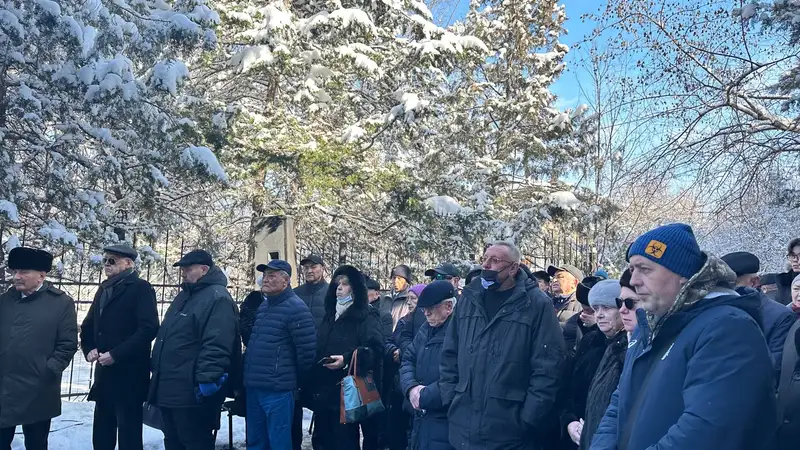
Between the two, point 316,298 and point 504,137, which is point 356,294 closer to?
point 316,298

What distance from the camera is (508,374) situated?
425cm

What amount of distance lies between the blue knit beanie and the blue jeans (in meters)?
4.36

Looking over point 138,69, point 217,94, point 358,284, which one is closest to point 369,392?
point 358,284

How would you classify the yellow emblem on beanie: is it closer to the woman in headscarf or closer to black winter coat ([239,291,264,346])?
the woman in headscarf

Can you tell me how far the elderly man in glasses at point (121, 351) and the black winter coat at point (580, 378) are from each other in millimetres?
3871

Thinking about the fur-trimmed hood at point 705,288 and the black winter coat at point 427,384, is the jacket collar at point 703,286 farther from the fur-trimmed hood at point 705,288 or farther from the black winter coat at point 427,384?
the black winter coat at point 427,384

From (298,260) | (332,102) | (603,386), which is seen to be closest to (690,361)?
(603,386)

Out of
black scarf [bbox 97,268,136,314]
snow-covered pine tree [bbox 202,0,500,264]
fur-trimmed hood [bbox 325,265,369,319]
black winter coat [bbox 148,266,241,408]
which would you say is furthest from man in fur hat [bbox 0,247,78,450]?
snow-covered pine tree [bbox 202,0,500,264]

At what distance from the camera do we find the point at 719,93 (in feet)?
28.7

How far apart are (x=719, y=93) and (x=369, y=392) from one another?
6.41 m

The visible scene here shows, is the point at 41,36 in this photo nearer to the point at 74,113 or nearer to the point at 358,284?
the point at 74,113

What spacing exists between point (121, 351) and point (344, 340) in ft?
6.75

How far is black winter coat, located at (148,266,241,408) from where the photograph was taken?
5641mm

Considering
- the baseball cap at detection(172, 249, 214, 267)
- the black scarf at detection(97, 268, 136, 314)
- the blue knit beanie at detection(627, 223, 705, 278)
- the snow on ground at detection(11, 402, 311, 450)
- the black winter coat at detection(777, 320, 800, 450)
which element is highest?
the baseball cap at detection(172, 249, 214, 267)
